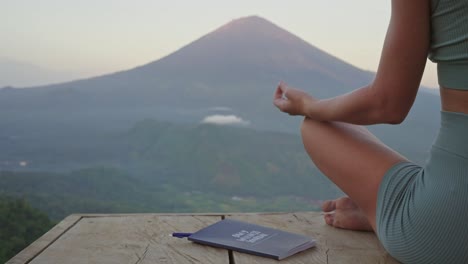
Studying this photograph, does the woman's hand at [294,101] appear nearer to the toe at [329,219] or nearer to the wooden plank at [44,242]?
the toe at [329,219]

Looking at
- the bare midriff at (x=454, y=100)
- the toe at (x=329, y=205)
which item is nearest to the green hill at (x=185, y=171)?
the toe at (x=329, y=205)

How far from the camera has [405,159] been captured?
1.26 meters

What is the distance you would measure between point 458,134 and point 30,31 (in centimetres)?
732

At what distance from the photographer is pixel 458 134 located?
3.42ft

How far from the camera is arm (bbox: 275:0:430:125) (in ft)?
3.47

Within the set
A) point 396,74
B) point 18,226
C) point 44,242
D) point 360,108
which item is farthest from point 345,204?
point 18,226

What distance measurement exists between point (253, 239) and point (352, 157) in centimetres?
33

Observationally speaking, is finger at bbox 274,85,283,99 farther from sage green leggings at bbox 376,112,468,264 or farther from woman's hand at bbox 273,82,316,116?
sage green leggings at bbox 376,112,468,264

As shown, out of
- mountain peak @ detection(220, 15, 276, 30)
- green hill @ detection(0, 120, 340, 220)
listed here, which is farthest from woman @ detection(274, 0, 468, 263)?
mountain peak @ detection(220, 15, 276, 30)

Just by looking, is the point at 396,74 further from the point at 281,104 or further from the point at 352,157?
the point at 281,104

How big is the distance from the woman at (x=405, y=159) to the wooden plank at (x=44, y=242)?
0.75 metres

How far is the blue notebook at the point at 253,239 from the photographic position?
128 cm

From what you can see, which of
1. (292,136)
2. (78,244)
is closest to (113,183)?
(292,136)

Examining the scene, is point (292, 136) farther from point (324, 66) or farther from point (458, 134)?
point (458, 134)
